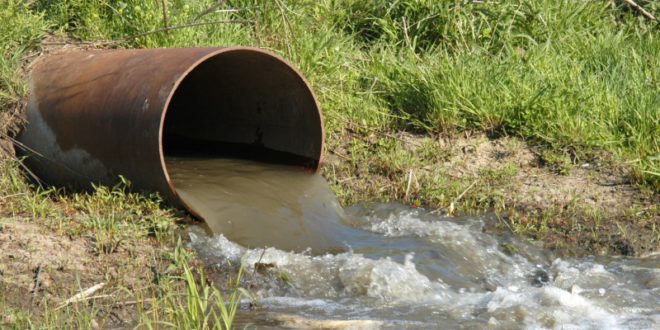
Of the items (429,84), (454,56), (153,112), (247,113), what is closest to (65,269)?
(153,112)

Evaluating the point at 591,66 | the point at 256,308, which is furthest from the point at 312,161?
the point at 591,66

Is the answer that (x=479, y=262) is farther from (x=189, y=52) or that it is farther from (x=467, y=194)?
(x=189, y=52)

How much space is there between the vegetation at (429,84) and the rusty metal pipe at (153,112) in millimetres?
173

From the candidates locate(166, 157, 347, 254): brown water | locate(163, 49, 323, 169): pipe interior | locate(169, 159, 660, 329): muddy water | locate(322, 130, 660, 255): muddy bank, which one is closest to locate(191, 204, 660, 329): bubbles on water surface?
locate(169, 159, 660, 329): muddy water

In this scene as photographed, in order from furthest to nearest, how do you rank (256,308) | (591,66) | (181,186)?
(591,66)
(181,186)
(256,308)

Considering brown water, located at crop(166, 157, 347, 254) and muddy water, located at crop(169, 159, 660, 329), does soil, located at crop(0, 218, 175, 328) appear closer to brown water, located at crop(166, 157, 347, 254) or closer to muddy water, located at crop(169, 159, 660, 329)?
muddy water, located at crop(169, 159, 660, 329)

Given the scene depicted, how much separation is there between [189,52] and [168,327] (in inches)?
84.9

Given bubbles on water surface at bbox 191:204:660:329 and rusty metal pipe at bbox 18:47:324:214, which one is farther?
rusty metal pipe at bbox 18:47:324:214

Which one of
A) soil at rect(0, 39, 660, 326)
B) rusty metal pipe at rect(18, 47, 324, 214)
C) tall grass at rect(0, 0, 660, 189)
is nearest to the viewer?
soil at rect(0, 39, 660, 326)

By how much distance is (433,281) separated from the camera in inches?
227

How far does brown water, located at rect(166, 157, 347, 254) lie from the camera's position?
20.1 ft

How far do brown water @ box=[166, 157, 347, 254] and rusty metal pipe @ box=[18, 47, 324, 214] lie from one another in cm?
22

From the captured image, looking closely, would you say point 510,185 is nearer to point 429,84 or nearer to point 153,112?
point 429,84

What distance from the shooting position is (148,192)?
20.1ft
